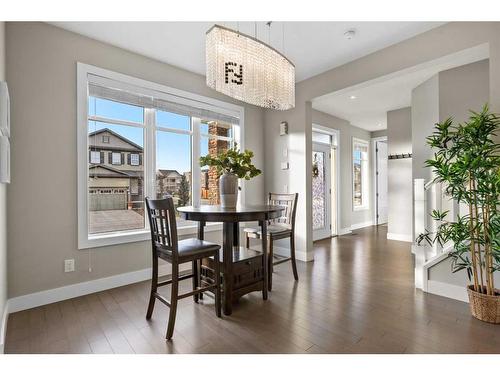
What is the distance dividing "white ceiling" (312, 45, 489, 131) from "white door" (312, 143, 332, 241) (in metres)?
0.86

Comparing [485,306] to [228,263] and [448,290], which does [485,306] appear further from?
→ [228,263]

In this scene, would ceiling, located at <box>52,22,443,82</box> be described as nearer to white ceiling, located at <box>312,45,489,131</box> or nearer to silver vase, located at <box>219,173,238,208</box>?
white ceiling, located at <box>312,45,489,131</box>

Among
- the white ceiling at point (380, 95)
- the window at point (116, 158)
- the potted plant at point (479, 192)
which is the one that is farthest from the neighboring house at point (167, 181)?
the potted plant at point (479, 192)

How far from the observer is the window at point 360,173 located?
21.4 ft

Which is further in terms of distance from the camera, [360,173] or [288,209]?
[360,173]

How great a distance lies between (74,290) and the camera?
2.60m

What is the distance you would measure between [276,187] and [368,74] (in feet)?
6.62

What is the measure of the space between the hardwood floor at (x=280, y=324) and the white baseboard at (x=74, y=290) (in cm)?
8

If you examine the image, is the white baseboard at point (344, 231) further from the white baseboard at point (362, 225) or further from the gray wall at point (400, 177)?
the gray wall at point (400, 177)

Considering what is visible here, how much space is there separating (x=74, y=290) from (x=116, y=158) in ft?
4.64

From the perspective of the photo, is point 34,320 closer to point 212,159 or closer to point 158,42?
point 212,159

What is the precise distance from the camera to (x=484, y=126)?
197 cm

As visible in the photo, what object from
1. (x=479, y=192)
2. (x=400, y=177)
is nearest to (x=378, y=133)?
(x=400, y=177)

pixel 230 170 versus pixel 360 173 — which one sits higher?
pixel 360 173
